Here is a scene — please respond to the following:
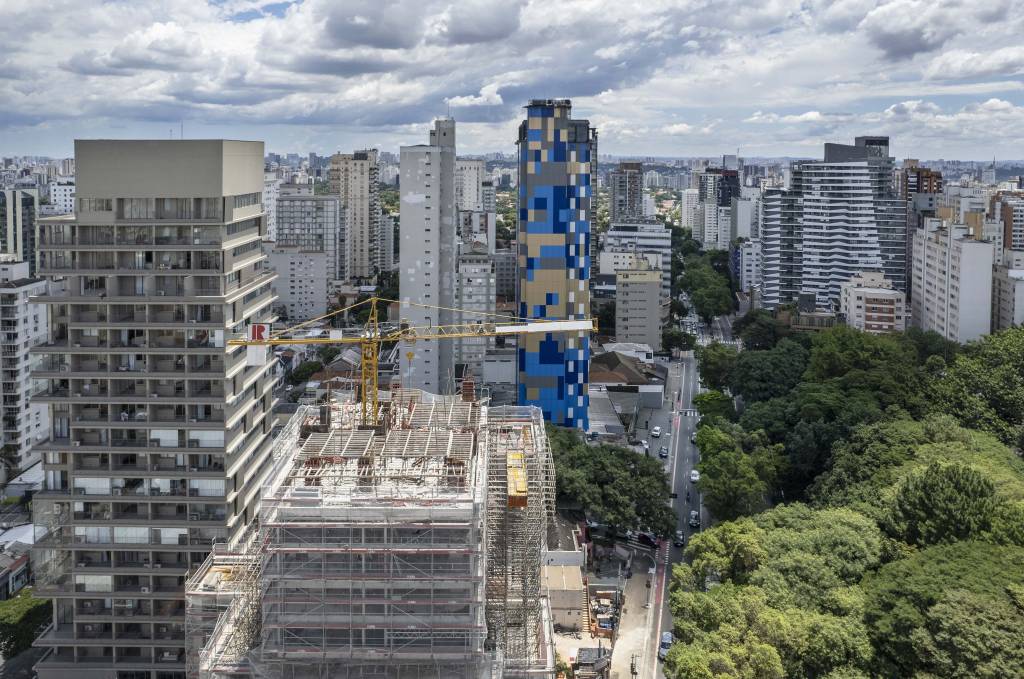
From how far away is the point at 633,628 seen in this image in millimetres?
29531

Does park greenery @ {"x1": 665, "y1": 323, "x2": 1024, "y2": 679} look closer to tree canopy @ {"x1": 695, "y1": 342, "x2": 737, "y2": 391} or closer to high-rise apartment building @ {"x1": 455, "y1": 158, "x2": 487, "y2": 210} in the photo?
tree canopy @ {"x1": 695, "y1": 342, "x2": 737, "y2": 391}

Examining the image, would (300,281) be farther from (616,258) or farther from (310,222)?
(616,258)

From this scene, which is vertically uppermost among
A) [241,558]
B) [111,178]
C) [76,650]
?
[111,178]

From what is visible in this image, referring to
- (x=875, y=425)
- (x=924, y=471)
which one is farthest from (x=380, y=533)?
(x=875, y=425)

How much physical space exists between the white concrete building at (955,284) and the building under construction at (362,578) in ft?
127

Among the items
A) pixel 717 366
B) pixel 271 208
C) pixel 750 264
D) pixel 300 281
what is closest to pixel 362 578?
pixel 717 366

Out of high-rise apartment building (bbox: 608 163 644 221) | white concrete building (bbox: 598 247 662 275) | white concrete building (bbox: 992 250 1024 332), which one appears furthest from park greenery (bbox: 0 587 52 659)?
high-rise apartment building (bbox: 608 163 644 221)

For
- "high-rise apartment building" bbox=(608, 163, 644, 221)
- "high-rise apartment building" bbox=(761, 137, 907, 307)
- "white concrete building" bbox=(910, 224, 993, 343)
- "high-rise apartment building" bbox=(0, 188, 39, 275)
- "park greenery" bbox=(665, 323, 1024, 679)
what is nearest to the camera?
"park greenery" bbox=(665, 323, 1024, 679)

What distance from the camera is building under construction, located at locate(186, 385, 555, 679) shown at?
Result: 1839 cm

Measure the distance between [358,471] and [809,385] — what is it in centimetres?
2949

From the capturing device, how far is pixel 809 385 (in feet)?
147

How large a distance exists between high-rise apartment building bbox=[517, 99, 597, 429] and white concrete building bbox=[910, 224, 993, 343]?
21.2 m

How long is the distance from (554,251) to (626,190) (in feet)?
278

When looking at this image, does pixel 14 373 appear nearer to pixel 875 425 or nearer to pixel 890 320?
pixel 875 425
